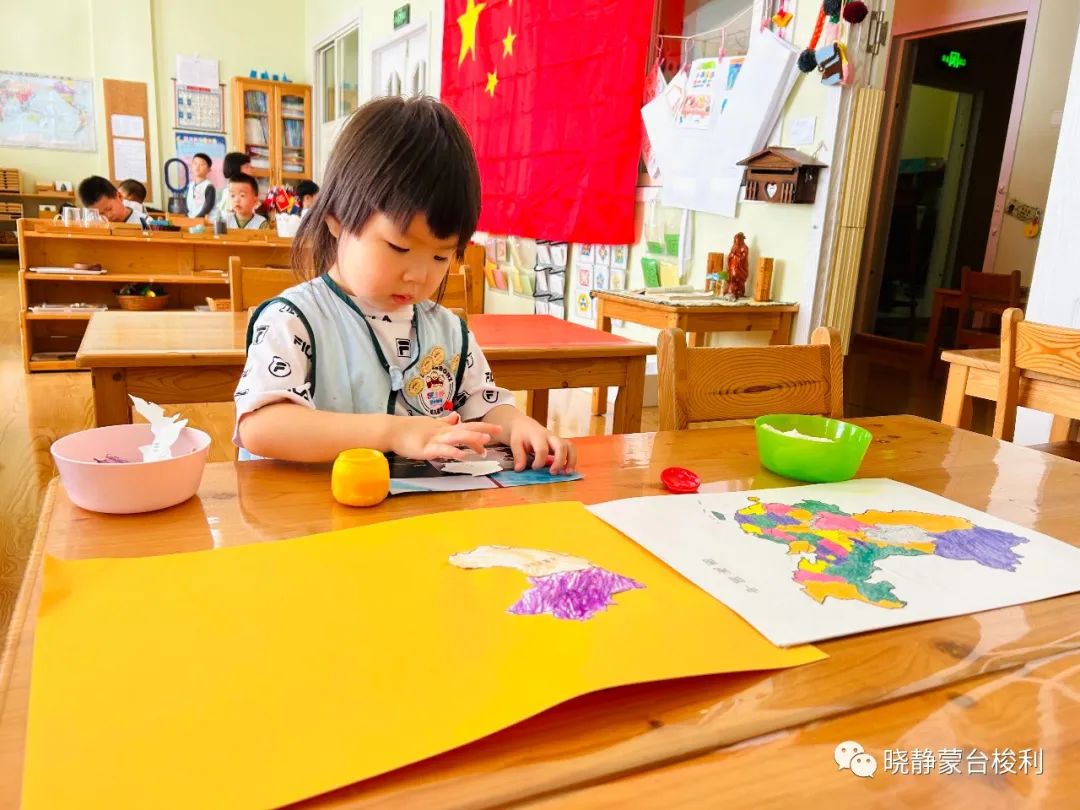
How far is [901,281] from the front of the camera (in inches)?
255

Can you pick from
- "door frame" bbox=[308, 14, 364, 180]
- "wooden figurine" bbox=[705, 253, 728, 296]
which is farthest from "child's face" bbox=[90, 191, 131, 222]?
"wooden figurine" bbox=[705, 253, 728, 296]

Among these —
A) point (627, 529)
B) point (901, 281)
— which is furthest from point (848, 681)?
point (901, 281)

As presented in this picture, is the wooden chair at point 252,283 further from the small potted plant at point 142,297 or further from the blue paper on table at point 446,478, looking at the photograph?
the small potted plant at point 142,297

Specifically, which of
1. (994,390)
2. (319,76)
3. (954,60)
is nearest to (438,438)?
(994,390)

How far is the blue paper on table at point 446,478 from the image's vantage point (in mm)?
819

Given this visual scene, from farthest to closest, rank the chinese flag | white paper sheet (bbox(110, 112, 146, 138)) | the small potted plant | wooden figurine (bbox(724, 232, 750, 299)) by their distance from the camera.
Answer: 1. white paper sheet (bbox(110, 112, 146, 138))
2. the small potted plant
3. the chinese flag
4. wooden figurine (bbox(724, 232, 750, 299))

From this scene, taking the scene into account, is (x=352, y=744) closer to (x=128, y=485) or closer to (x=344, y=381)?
(x=128, y=485)

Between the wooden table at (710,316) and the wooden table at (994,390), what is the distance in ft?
3.30

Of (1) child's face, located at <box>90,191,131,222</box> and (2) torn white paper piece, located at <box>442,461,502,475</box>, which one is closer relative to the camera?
(2) torn white paper piece, located at <box>442,461,502,475</box>

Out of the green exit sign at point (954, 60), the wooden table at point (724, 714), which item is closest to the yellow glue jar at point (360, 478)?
the wooden table at point (724, 714)

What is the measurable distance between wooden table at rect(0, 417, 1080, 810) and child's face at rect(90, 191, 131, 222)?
4.89 m

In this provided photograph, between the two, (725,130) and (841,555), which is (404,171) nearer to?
(841,555)

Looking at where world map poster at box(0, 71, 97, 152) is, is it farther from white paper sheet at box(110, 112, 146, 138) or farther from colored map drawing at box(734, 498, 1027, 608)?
colored map drawing at box(734, 498, 1027, 608)

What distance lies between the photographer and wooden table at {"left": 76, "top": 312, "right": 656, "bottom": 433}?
1587mm
